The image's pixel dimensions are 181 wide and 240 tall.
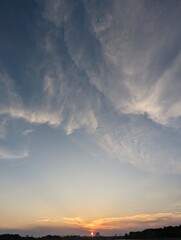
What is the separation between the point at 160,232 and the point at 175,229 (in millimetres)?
11069

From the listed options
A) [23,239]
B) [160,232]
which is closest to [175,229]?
[160,232]

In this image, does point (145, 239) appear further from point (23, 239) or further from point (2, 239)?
point (2, 239)

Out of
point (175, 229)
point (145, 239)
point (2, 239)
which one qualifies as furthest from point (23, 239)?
point (175, 229)

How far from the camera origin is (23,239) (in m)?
179

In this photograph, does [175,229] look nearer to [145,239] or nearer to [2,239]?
[145,239]

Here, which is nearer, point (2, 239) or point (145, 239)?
point (2, 239)

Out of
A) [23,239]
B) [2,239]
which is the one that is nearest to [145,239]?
[23,239]

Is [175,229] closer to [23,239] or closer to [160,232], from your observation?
[160,232]

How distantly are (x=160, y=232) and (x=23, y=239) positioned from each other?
264ft

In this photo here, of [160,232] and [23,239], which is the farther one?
[160,232]

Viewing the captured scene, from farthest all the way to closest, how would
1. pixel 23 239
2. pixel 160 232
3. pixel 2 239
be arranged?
pixel 160 232 → pixel 23 239 → pixel 2 239

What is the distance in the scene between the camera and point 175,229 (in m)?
184

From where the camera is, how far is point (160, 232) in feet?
626

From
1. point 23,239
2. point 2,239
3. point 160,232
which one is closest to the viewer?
point 2,239
